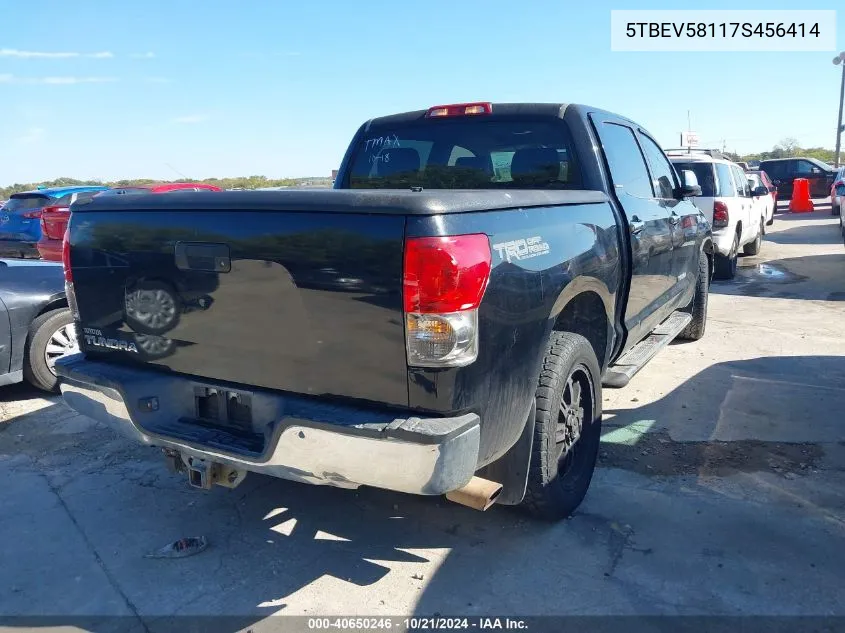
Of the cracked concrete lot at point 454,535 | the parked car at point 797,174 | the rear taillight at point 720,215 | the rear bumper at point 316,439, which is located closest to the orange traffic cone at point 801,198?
the parked car at point 797,174

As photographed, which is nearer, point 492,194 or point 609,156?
point 492,194

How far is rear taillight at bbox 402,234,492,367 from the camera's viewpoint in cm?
228

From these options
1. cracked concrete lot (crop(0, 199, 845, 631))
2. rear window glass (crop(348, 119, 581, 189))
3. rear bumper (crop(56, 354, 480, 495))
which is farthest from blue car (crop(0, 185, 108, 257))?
rear bumper (crop(56, 354, 480, 495))

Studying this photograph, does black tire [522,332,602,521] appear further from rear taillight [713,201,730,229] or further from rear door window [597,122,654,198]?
rear taillight [713,201,730,229]

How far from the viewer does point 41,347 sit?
5.24m

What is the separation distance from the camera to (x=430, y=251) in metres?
2.27

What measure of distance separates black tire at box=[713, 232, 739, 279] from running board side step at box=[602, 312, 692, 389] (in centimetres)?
480

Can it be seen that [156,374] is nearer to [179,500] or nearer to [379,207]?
[179,500]

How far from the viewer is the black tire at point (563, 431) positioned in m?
3.01

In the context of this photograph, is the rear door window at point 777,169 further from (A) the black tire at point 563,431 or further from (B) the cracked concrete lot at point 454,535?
(A) the black tire at point 563,431

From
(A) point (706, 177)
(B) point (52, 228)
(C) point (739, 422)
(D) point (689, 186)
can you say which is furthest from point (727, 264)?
(B) point (52, 228)

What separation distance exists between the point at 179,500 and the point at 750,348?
517 centimetres

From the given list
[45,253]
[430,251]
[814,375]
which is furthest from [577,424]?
[45,253]

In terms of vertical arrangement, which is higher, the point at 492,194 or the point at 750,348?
the point at 492,194
